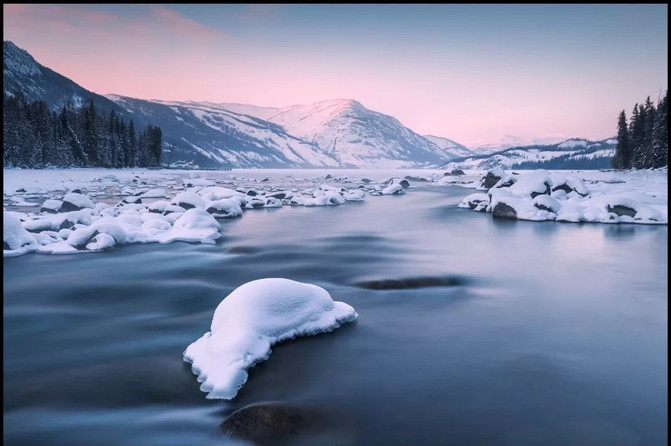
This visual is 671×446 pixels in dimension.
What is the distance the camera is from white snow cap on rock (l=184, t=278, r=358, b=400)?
6465mm

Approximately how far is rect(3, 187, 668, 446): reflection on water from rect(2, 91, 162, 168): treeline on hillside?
68.3 metres

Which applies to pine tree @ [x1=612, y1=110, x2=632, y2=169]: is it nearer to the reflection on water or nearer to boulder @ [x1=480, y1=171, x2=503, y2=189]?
boulder @ [x1=480, y1=171, x2=503, y2=189]

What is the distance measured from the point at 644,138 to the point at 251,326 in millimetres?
84380

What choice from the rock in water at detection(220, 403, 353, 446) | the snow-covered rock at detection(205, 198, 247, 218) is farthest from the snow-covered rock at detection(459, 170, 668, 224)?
the rock in water at detection(220, 403, 353, 446)

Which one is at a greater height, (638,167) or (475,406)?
(638,167)

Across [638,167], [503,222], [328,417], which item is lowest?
[328,417]

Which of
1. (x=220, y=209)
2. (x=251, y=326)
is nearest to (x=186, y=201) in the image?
(x=220, y=209)

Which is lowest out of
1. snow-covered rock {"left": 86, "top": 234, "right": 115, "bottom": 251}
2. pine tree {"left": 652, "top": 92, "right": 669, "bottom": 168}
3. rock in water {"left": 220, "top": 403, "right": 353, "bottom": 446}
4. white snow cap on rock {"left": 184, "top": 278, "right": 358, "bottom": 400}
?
rock in water {"left": 220, "top": 403, "right": 353, "bottom": 446}

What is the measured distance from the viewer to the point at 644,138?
71.2 m

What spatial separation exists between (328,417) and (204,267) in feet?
34.4

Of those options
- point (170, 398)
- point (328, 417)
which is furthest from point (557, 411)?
point (170, 398)

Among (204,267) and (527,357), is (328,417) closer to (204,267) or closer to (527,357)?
(527,357)

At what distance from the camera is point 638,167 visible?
232 feet

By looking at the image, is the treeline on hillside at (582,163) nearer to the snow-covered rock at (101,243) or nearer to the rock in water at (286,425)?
the snow-covered rock at (101,243)
